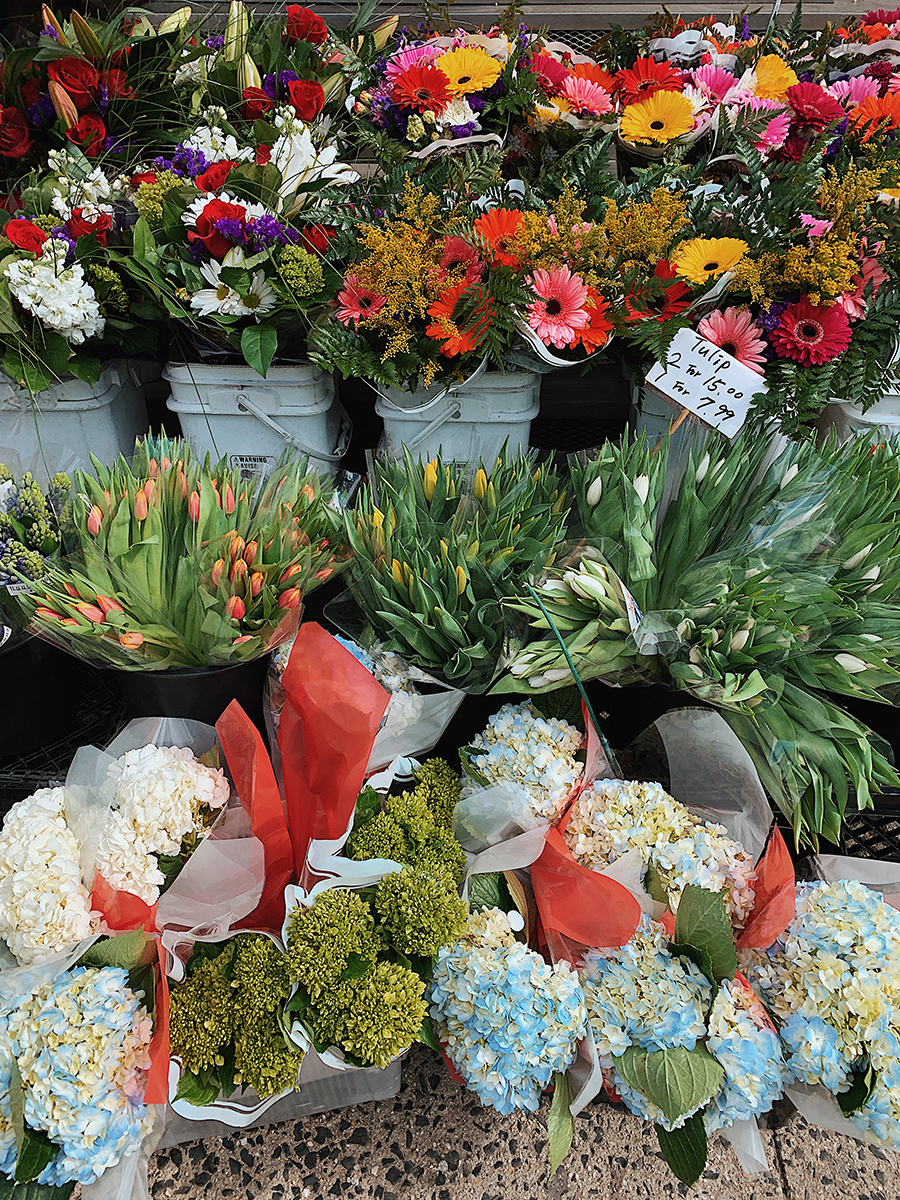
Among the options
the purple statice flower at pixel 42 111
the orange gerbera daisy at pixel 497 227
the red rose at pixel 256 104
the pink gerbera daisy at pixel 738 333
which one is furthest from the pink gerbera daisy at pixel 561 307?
the purple statice flower at pixel 42 111

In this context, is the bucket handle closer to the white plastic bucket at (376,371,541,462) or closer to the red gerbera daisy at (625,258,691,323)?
the white plastic bucket at (376,371,541,462)

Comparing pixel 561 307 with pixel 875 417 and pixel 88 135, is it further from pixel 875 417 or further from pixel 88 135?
pixel 88 135

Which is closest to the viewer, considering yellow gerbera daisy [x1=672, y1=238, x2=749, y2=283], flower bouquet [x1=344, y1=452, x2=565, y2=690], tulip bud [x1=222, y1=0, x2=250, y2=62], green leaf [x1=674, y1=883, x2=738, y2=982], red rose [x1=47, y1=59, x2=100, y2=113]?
green leaf [x1=674, y1=883, x2=738, y2=982]

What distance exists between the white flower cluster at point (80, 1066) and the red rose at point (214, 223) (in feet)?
3.71

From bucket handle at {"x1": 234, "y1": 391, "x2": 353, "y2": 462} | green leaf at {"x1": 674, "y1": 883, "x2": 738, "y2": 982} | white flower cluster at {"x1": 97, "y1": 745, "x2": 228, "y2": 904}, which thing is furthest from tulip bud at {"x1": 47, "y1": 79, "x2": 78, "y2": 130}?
green leaf at {"x1": 674, "y1": 883, "x2": 738, "y2": 982}

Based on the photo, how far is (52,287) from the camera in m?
1.36

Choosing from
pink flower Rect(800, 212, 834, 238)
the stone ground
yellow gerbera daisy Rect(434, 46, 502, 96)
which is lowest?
the stone ground

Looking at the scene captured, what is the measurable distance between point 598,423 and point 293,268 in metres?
1.06

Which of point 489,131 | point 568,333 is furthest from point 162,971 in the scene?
point 489,131

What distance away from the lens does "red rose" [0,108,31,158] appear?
5.26 feet

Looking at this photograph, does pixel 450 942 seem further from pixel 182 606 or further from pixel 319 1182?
pixel 182 606

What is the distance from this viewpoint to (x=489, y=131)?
1.63 meters

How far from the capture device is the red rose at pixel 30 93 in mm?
1618

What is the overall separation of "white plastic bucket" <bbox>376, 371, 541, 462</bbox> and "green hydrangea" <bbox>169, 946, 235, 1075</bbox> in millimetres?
960
